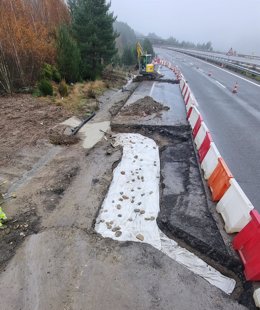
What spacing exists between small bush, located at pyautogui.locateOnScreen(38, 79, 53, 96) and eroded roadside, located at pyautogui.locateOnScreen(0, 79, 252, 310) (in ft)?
30.1

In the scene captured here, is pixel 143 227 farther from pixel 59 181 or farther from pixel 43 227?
pixel 59 181

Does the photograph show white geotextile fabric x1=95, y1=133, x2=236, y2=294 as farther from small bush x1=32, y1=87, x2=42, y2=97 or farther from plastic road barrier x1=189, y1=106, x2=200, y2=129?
small bush x1=32, y1=87, x2=42, y2=97

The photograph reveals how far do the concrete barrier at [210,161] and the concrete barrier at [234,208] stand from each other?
114 centimetres

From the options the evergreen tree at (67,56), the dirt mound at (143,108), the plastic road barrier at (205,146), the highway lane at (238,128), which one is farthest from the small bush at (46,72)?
the plastic road barrier at (205,146)

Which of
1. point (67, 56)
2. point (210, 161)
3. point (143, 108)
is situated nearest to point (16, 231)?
point (210, 161)

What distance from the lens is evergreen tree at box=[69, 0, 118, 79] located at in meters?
20.2

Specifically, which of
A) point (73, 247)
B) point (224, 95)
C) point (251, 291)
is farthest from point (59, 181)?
point (224, 95)

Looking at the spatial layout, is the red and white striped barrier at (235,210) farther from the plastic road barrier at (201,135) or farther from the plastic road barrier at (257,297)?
the plastic road barrier at (201,135)

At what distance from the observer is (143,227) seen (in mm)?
5223

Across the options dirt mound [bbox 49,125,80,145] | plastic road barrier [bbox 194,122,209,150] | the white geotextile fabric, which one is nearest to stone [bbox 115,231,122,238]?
the white geotextile fabric

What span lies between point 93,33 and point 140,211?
18.7m

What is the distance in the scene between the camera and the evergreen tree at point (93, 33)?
66.2 feet

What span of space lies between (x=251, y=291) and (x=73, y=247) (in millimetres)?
2874

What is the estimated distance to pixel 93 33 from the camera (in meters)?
20.8
